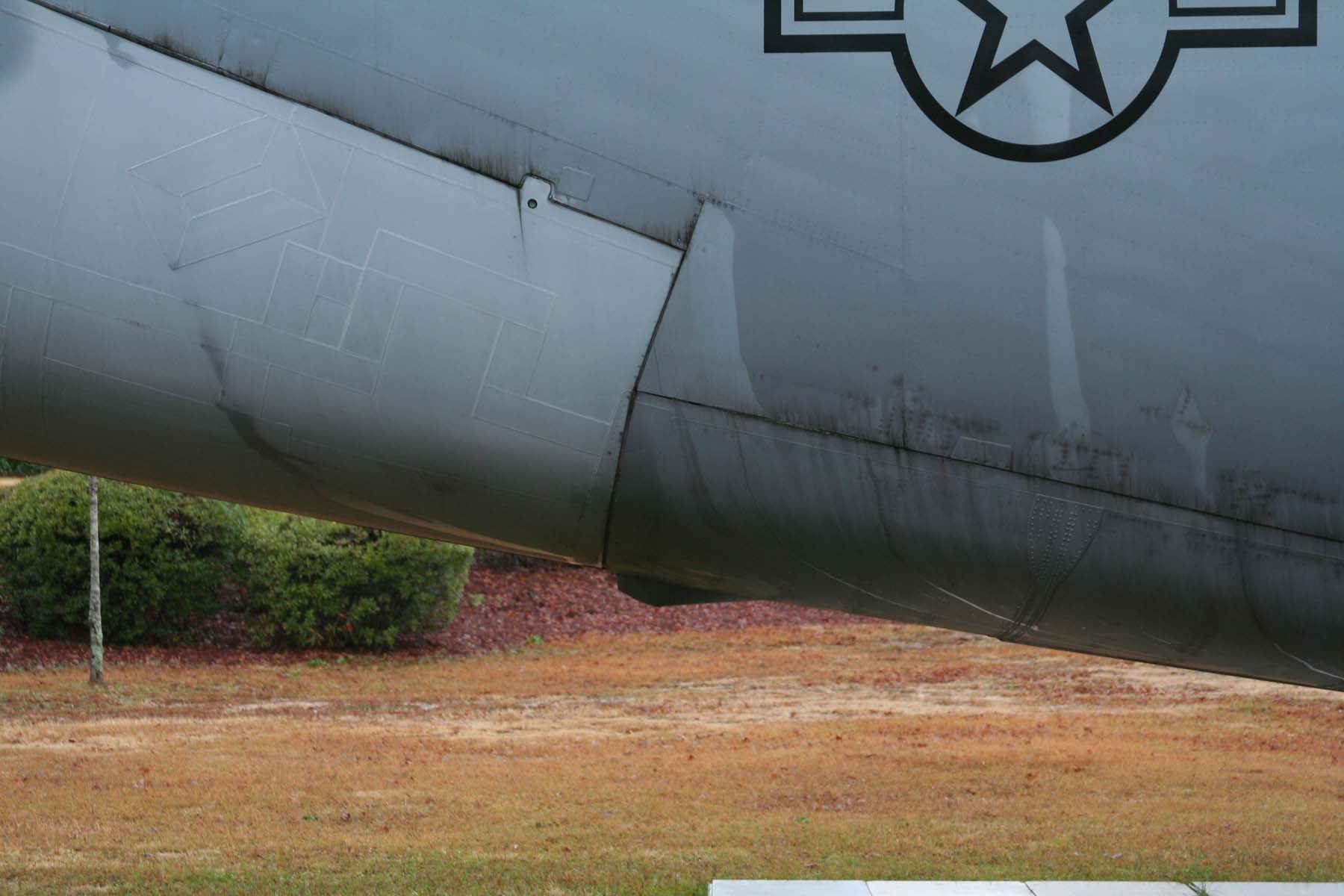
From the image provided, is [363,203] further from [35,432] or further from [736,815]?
[736,815]

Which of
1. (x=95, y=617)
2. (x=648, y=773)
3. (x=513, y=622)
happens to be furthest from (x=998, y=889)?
(x=513, y=622)

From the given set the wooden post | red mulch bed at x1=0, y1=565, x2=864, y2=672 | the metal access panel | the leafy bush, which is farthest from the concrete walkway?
the leafy bush

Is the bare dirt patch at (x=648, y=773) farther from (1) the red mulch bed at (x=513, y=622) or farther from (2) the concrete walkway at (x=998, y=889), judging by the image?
(2) the concrete walkway at (x=998, y=889)

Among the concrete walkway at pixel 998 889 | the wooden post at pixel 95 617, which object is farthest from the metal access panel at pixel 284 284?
the wooden post at pixel 95 617

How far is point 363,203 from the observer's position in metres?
2.81

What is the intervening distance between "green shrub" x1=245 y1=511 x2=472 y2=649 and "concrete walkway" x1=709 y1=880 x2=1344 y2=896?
9.49 metres

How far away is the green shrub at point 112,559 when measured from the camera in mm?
14898

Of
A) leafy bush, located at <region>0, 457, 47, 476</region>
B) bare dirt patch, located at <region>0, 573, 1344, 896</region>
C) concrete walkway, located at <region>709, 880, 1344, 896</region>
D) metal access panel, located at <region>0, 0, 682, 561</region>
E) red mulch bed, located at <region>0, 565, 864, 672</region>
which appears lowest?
leafy bush, located at <region>0, 457, 47, 476</region>

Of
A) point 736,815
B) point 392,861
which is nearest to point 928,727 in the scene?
point 736,815

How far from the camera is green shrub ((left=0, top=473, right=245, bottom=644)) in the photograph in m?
14.9

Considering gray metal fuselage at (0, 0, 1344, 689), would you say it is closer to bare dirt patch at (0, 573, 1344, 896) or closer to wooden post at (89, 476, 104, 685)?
bare dirt patch at (0, 573, 1344, 896)

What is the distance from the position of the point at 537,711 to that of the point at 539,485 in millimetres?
10317

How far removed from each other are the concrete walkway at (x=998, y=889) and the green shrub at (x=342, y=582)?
9491 mm

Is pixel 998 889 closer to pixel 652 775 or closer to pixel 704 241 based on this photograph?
pixel 704 241
